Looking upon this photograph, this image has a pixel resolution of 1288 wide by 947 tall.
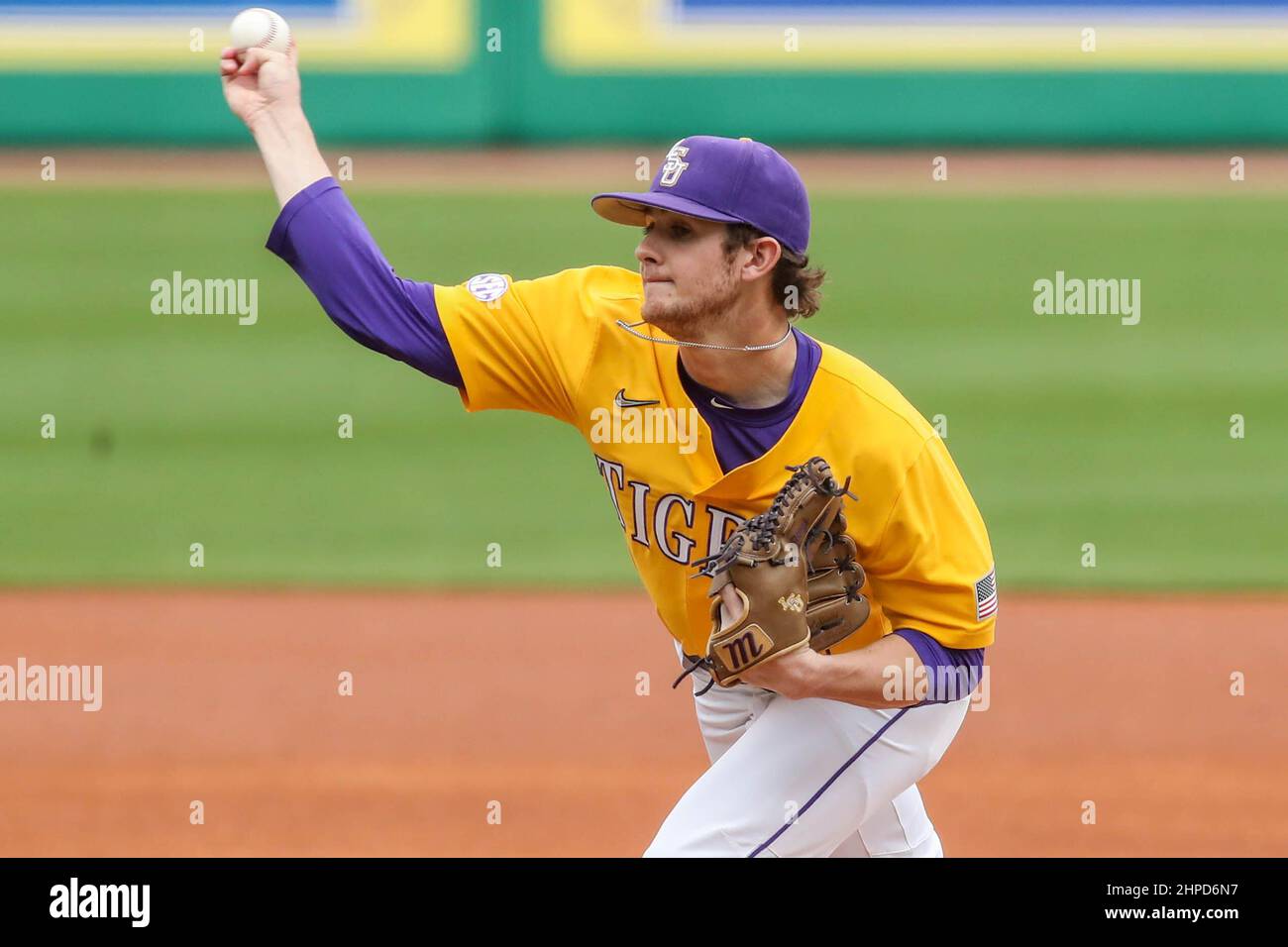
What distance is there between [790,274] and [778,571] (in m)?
0.69

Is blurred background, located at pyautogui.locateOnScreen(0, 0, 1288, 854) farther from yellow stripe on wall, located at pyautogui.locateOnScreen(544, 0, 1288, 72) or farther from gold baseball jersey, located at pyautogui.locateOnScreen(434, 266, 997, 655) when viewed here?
gold baseball jersey, located at pyautogui.locateOnScreen(434, 266, 997, 655)

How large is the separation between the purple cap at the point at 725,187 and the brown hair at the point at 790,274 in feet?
0.07

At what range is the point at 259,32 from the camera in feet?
10.7

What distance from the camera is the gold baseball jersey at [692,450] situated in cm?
333

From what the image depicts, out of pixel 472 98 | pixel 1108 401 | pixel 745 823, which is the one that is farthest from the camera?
pixel 472 98

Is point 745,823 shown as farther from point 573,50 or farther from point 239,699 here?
point 573,50

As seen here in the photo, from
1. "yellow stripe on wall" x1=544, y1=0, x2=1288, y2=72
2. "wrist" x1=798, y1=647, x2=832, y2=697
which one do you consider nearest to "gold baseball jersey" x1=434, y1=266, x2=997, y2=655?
"wrist" x1=798, y1=647, x2=832, y2=697

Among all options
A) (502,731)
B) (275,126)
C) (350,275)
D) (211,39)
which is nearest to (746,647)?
(350,275)

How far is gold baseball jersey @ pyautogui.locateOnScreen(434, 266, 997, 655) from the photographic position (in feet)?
10.9

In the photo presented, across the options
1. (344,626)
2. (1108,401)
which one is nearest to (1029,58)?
(1108,401)

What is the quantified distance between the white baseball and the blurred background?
3.61 metres

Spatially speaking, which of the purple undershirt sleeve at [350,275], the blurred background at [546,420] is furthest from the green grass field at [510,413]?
the purple undershirt sleeve at [350,275]

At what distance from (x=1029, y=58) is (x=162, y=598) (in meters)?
6.47

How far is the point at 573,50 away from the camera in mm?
10820
